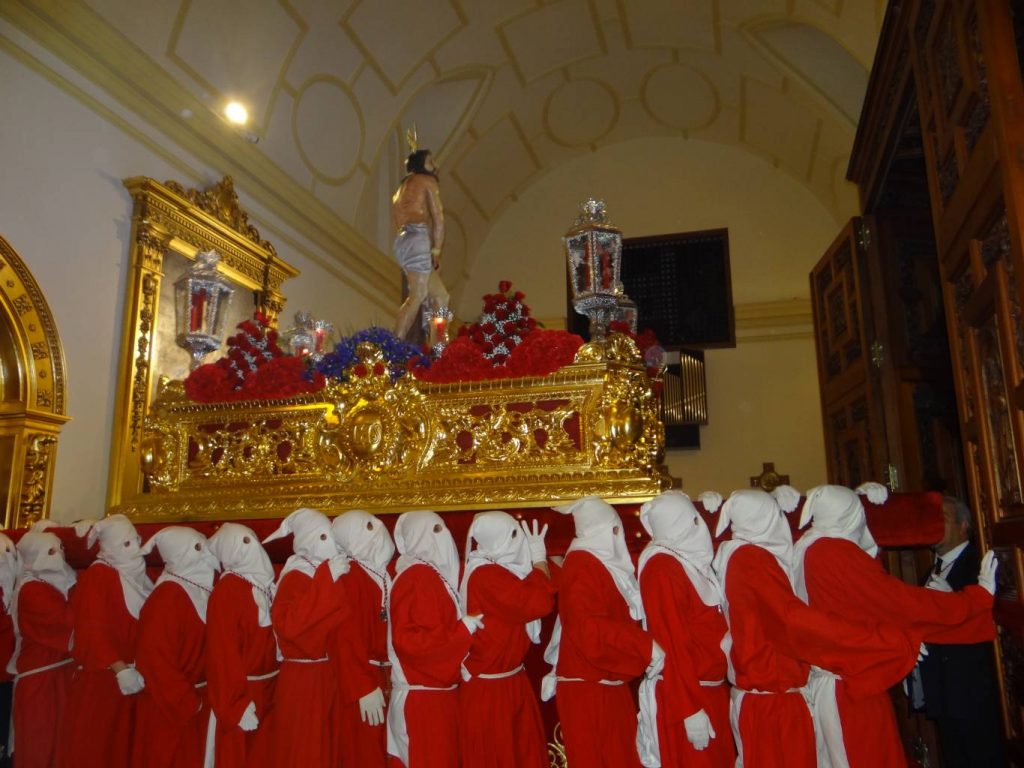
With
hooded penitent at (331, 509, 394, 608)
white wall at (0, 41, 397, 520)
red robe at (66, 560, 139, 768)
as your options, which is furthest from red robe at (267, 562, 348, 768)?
white wall at (0, 41, 397, 520)

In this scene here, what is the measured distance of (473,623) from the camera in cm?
327

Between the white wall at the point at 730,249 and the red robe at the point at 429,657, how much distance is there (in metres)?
8.53

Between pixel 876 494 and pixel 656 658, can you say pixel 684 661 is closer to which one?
pixel 656 658

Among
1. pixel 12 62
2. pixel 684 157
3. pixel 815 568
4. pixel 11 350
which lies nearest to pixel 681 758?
pixel 815 568

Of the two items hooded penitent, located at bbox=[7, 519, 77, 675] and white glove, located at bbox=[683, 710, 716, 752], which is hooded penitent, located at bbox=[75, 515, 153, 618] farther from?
white glove, located at bbox=[683, 710, 716, 752]

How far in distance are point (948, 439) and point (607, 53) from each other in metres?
7.37

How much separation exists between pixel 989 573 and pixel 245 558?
10.2ft

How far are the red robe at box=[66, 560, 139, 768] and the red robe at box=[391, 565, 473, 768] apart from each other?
1.44m

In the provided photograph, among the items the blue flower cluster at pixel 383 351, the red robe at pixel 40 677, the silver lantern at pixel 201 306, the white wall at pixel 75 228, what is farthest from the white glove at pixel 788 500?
the white wall at pixel 75 228

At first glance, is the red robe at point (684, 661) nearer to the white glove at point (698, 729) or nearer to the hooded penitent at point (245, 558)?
the white glove at point (698, 729)

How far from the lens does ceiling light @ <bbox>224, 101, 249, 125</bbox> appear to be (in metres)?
7.30

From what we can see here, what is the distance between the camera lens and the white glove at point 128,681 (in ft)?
11.8

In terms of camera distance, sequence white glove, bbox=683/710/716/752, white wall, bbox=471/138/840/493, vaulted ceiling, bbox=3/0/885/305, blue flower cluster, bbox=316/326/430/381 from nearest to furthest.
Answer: white glove, bbox=683/710/716/752
blue flower cluster, bbox=316/326/430/381
vaulted ceiling, bbox=3/0/885/305
white wall, bbox=471/138/840/493

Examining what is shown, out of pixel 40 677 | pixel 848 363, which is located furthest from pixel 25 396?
pixel 848 363
